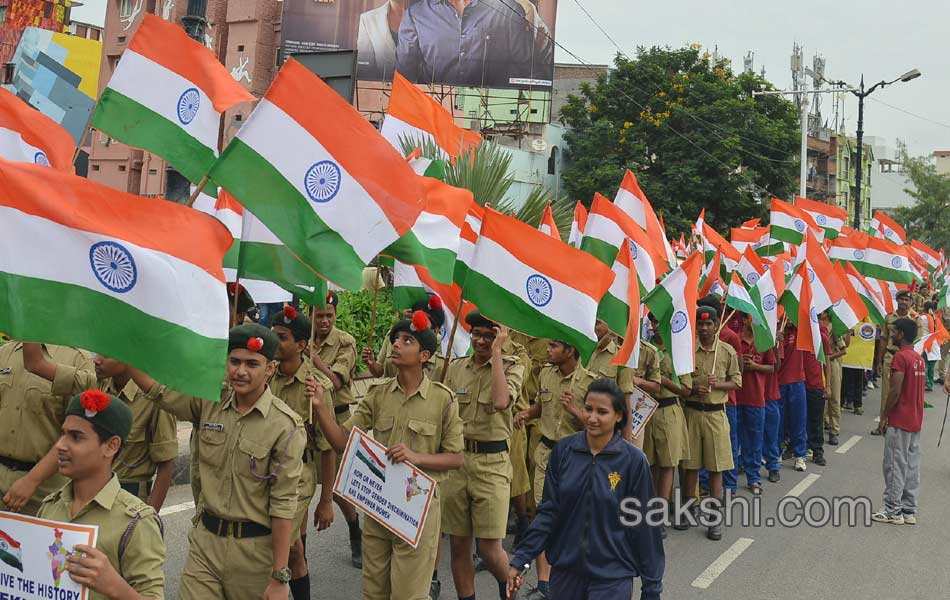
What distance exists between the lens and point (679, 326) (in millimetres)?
8008

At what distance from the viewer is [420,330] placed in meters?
5.36

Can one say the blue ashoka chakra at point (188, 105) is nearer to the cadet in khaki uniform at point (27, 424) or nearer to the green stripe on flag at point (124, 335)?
the cadet in khaki uniform at point (27, 424)

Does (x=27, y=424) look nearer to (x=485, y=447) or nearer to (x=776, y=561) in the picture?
(x=485, y=447)

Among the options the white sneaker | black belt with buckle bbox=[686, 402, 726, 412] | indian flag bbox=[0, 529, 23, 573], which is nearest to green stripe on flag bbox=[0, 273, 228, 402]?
indian flag bbox=[0, 529, 23, 573]

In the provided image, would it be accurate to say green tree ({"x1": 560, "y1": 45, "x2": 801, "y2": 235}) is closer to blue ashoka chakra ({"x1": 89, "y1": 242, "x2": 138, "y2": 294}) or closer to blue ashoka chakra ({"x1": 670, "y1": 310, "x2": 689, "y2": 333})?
blue ashoka chakra ({"x1": 670, "y1": 310, "x2": 689, "y2": 333})

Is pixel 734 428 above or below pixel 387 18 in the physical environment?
below

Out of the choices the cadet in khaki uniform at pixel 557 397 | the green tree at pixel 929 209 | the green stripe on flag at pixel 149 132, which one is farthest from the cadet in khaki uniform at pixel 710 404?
the green tree at pixel 929 209

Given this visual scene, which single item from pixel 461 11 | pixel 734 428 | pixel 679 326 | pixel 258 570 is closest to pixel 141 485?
pixel 258 570

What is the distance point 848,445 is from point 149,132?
10.9 metres

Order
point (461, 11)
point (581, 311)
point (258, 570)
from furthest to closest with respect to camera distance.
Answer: point (461, 11) → point (581, 311) → point (258, 570)

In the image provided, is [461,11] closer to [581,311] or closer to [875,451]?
[875,451]

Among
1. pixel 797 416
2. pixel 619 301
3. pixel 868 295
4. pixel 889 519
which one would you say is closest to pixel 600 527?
pixel 619 301

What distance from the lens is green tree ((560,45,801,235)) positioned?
31906 mm

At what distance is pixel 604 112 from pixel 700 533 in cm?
2756
